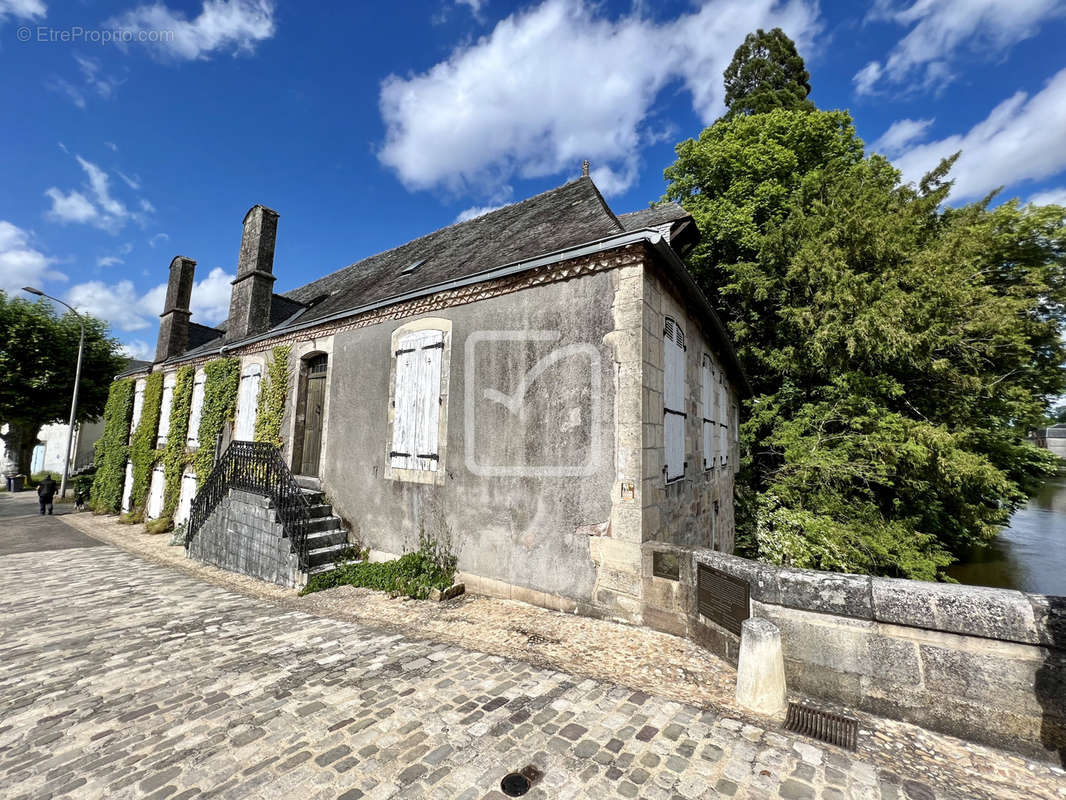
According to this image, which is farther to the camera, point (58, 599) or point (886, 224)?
point (886, 224)

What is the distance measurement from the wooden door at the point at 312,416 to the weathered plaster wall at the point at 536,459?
8.72ft

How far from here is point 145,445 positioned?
42.0ft

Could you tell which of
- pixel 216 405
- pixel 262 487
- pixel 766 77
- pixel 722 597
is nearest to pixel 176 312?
pixel 216 405

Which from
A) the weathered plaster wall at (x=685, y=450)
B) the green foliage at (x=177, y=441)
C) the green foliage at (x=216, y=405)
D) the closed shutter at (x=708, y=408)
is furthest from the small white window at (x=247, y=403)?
the closed shutter at (x=708, y=408)

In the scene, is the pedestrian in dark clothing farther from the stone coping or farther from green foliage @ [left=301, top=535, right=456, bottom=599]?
the stone coping

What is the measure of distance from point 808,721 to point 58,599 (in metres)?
8.74

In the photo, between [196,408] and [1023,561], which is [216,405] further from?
[1023,561]

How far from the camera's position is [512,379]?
5734 millimetres

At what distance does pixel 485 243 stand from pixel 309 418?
16.5ft

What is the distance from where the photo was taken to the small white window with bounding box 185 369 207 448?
11320 millimetres

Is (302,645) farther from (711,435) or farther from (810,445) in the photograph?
(810,445)

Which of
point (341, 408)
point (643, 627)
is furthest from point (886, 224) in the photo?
point (341, 408)

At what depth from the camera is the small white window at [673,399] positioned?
5586mm

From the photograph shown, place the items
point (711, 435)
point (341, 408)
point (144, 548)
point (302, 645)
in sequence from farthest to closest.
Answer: point (144, 548)
point (711, 435)
point (341, 408)
point (302, 645)
